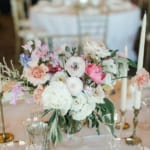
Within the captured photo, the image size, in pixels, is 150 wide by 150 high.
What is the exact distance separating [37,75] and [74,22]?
2.52m

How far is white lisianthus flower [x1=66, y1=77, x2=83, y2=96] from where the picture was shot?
93cm

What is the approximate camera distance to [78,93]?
0.94 metres

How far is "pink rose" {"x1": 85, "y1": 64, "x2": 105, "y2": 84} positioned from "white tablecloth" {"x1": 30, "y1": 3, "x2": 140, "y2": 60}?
248cm

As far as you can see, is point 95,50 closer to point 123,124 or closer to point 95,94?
point 95,94

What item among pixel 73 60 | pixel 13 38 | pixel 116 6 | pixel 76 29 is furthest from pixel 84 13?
pixel 73 60

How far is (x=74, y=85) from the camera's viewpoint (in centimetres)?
93

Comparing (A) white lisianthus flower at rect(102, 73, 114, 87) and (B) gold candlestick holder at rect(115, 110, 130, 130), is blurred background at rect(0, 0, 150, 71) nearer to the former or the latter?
(B) gold candlestick holder at rect(115, 110, 130, 130)

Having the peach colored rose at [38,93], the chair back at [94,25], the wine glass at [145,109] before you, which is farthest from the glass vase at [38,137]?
the chair back at [94,25]

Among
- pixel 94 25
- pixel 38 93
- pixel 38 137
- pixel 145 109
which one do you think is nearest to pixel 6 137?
pixel 38 137

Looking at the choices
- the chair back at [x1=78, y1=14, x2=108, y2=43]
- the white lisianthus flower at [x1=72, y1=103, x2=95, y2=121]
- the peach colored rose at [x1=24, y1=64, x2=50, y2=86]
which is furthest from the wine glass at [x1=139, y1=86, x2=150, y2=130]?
the chair back at [x1=78, y1=14, x2=108, y2=43]

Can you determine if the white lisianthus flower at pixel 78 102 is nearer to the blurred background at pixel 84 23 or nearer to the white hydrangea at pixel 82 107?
the white hydrangea at pixel 82 107

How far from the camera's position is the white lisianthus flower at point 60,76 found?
0.96m

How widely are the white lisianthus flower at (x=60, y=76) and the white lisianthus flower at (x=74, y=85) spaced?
27mm

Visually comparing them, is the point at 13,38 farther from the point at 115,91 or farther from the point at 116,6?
the point at 115,91
